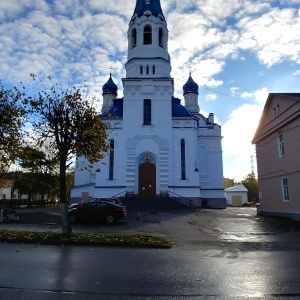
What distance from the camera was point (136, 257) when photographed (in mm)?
9797

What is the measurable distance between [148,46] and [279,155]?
2217cm

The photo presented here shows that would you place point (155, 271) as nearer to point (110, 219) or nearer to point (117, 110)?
point (110, 219)

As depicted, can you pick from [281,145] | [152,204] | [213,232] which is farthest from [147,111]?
[213,232]

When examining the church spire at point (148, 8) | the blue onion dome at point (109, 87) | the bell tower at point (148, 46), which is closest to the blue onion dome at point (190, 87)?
the bell tower at point (148, 46)

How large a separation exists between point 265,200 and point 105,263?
71.5ft

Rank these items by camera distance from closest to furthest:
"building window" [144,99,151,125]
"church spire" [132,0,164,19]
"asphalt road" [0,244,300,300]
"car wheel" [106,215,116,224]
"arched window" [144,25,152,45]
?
"asphalt road" [0,244,300,300], "car wheel" [106,215,116,224], "building window" [144,99,151,125], "arched window" [144,25,152,45], "church spire" [132,0,164,19]

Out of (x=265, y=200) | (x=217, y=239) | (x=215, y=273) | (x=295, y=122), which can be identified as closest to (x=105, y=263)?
(x=215, y=273)

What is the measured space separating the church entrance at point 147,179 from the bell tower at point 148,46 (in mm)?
10606

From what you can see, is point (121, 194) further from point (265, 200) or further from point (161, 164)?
point (265, 200)

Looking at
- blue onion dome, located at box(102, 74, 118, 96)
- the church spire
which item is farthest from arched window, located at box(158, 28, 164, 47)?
blue onion dome, located at box(102, 74, 118, 96)

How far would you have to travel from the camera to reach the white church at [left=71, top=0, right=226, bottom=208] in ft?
119

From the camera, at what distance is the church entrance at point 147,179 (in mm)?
36344

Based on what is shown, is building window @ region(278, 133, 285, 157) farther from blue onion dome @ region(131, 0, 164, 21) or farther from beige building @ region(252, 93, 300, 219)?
blue onion dome @ region(131, 0, 164, 21)

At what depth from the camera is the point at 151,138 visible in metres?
37.3
